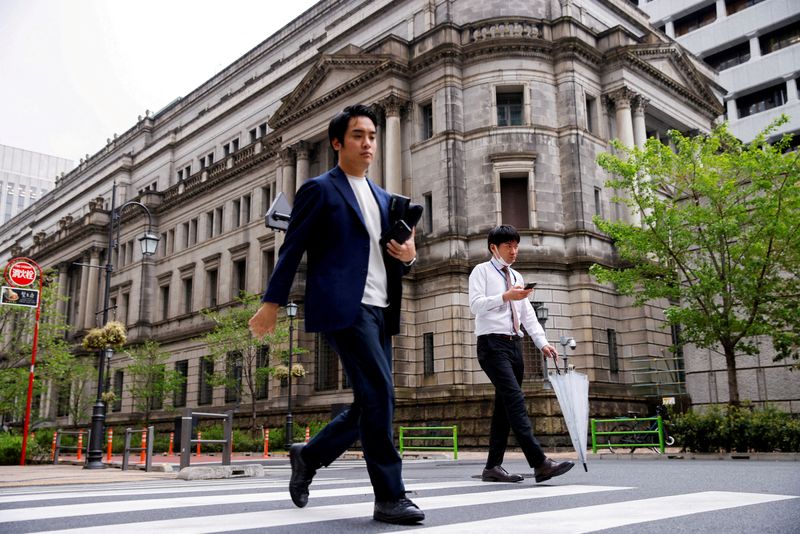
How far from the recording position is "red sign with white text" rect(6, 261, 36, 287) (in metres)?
25.1

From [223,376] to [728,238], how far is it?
22982 mm

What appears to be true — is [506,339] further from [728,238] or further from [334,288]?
[728,238]

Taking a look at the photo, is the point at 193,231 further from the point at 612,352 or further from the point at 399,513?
the point at 399,513

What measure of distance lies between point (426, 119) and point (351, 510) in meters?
29.7

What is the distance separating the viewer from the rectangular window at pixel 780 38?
192 ft

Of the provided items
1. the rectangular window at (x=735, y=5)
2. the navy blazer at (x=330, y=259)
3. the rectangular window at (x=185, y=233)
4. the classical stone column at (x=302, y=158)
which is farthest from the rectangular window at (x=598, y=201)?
the rectangular window at (x=735, y=5)

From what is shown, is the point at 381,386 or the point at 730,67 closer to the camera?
the point at 381,386

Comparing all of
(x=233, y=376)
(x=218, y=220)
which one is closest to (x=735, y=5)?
(x=218, y=220)

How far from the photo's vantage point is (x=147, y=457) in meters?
16.0

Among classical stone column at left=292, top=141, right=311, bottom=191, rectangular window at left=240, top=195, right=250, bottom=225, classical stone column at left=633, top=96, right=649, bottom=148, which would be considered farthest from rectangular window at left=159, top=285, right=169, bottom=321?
classical stone column at left=633, top=96, right=649, bottom=148

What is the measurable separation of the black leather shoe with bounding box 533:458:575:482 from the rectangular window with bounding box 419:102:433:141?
27150 mm

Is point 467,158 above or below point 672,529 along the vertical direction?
above

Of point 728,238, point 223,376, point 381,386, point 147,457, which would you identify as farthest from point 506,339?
point 223,376

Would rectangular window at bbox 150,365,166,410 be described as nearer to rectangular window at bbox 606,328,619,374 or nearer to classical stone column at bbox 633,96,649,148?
rectangular window at bbox 606,328,619,374
